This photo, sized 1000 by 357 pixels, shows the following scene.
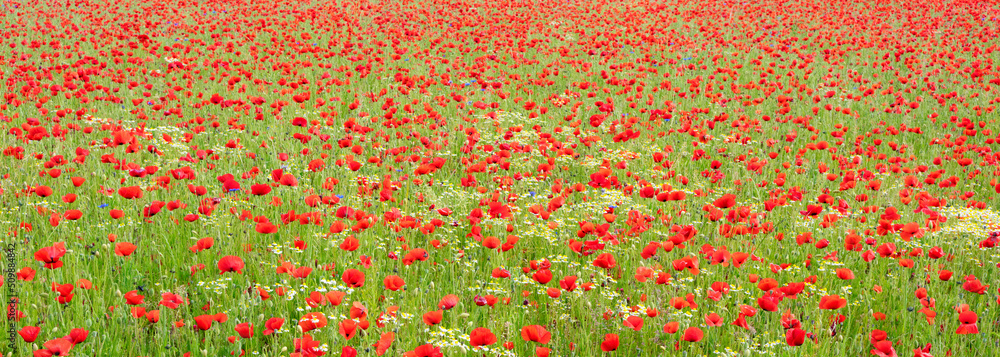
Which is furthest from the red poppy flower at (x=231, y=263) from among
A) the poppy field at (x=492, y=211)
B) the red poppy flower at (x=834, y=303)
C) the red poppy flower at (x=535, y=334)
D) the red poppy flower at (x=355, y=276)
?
the red poppy flower at (x=834, y=303)

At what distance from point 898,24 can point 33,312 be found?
17.9m

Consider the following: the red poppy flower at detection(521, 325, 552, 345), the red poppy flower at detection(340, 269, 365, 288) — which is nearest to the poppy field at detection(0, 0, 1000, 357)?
the red poppy flower at detection(521, 325, 552, 345)

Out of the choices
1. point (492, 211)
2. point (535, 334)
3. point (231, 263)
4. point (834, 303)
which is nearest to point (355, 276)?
point (231, 263)

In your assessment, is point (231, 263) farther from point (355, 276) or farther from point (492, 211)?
point (492, 211)

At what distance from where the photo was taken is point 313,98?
29.5ft

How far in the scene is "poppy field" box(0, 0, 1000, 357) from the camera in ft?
10.1

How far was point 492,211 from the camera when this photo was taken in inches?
151

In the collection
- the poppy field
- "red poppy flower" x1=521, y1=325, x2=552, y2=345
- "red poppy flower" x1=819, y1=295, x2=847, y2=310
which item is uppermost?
"red poppy flower" x1=819, y1=295, x2=847, y2=310

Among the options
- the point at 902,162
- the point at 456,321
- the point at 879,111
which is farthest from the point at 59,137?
the point at 879,111

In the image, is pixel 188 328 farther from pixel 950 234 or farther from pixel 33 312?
pixel 950 234

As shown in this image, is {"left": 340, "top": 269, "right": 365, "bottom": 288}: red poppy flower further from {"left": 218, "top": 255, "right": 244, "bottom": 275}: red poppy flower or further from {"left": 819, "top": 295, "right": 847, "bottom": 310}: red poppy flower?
{"left": 819, "top": 295, "right": 847, "bottom": 310}: red poppy flower

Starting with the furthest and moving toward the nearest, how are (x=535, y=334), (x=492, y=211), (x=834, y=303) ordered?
(x=492, y=211), (x=834, y=303), (x=535, y=334)

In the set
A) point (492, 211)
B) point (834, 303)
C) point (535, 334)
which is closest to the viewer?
point (535, 334)

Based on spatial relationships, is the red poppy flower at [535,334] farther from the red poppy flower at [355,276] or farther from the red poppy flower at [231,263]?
the red poppy flower at [231,263]
